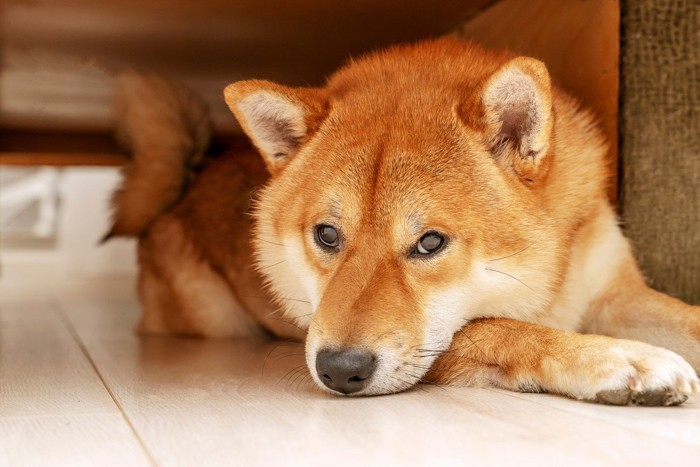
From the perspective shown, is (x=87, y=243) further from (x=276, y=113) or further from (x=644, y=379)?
(x=644, y=379)

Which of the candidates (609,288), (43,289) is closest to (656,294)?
(609,288)

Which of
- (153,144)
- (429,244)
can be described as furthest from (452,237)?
(153,144)

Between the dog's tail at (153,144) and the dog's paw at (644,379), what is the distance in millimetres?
1684

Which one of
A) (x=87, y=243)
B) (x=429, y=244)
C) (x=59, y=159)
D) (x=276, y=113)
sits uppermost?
(x=276, y=113)

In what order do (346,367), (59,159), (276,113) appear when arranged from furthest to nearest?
(59,159) < (276,113) < (346,367)

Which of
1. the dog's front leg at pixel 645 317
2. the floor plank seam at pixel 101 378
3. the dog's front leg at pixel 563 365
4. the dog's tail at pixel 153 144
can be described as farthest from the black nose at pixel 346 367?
the dog's tail at pixel 153 144

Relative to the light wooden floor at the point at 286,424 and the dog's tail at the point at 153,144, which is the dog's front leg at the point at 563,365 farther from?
the dog's tail at the point at 153,144

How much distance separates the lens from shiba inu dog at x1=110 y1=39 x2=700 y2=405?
1.48 metres

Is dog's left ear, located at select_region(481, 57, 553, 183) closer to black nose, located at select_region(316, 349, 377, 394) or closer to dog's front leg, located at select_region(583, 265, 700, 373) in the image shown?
dog's front leg, located at select_region(583, 265, 700, 373)

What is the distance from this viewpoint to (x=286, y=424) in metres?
1.32

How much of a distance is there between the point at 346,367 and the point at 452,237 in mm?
352

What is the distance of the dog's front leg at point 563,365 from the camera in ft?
4.59

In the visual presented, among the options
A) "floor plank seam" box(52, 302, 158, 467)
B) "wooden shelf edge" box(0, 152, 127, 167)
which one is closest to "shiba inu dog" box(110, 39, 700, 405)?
"floor plank seam" box(52, 302, 158, 467)

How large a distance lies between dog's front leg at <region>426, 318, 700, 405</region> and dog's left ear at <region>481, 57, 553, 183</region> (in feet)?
1.12
